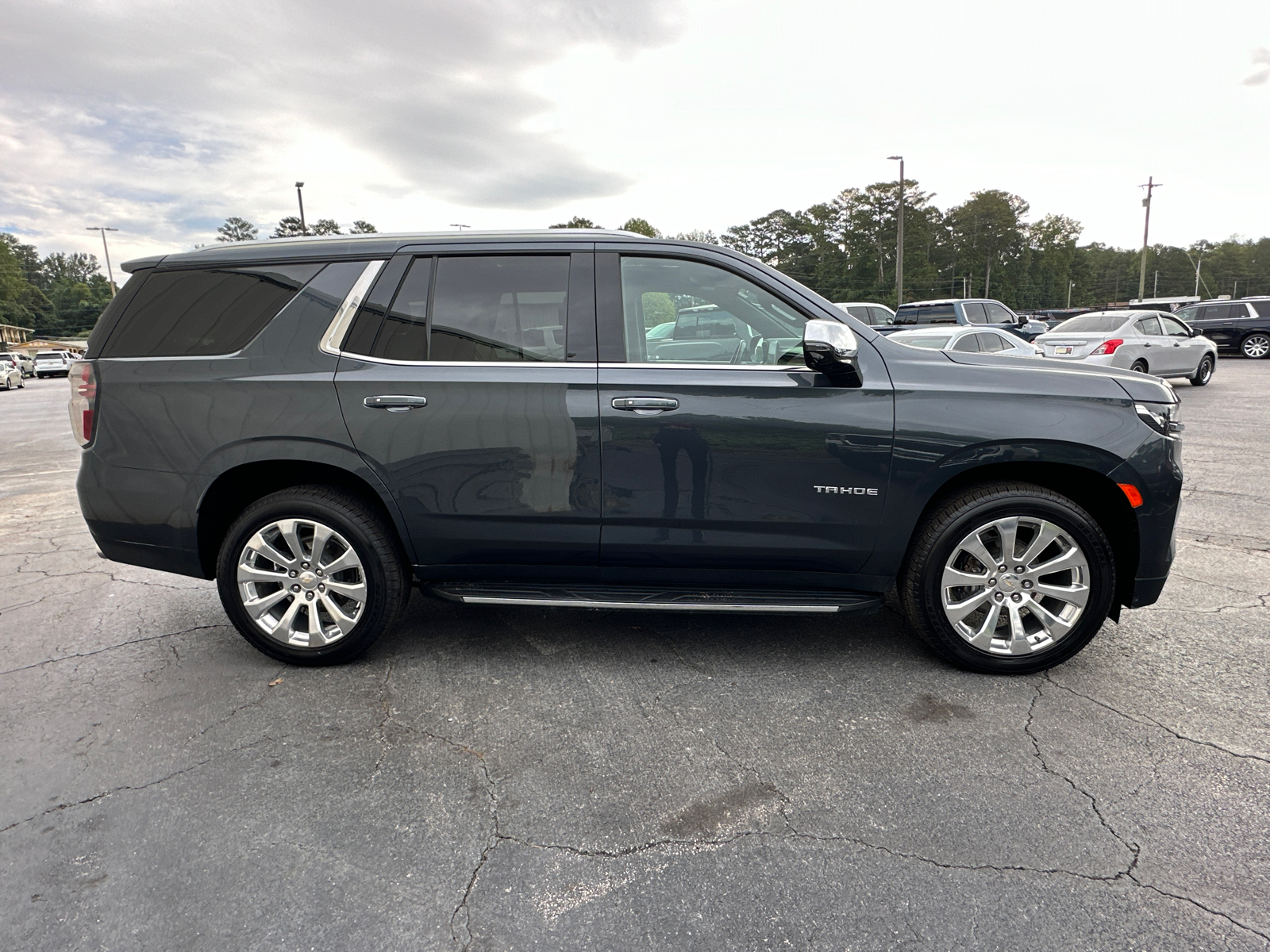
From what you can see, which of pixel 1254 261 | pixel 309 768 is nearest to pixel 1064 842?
pixel 309 768

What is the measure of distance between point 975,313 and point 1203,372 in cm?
605

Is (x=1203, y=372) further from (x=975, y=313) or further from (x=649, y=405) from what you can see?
(x=649, y=405)

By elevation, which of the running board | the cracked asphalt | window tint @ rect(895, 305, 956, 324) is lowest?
the cracked asphalt

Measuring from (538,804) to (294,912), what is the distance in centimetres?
75

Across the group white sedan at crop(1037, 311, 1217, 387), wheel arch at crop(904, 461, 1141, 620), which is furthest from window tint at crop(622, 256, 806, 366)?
white sedan at crop(1037, 311, 1217, 387)

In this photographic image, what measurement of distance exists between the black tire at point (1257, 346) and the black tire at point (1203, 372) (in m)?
9.42

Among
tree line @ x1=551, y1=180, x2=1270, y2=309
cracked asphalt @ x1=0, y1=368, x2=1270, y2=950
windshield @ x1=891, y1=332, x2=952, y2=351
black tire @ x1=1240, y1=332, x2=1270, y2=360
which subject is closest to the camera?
cracked asphalt @ x1=0, y1=368, x2=1270, y2=950

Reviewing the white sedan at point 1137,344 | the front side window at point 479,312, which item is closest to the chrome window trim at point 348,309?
the front side window at point 479,312

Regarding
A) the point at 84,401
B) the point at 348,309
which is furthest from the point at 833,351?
Answer: the point at 84,401

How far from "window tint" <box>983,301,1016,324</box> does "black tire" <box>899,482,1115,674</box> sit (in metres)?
20.7

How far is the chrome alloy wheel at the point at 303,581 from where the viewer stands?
3.39m

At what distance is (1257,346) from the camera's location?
23.6m

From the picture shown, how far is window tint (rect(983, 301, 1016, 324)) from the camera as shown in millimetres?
22078

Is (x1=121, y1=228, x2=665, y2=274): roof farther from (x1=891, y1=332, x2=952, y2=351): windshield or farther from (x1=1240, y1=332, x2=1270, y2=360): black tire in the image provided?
(x1=1240, y1=332, x2=1270, y2=360): black tire
